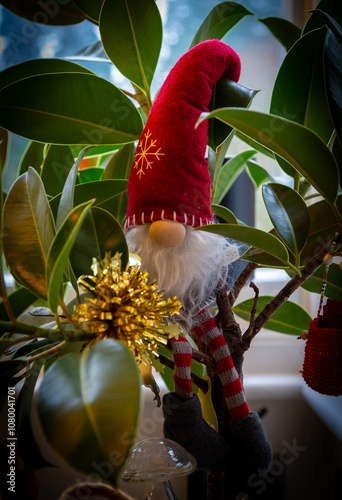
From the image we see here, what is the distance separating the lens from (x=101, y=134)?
0.52m

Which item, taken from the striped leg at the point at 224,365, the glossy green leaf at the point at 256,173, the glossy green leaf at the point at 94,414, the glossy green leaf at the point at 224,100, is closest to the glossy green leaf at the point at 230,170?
the glossy green leaf at the point at 256,173

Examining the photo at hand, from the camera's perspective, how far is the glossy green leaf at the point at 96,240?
40 centimetres

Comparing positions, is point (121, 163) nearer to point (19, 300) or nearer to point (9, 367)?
point (19, 300)

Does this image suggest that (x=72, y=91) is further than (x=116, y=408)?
Yes

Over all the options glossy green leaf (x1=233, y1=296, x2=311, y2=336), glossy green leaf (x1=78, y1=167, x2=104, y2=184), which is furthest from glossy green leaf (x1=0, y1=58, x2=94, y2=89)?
glossy green leaf (x1=233, y1=296, x2=311, y2=336)

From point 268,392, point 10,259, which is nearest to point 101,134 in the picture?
point 10,259

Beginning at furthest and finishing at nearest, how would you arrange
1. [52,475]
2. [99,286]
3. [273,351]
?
[273,351] < [52,475] < [99,286]

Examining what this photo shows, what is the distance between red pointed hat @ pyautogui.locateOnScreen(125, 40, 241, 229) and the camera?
43 centimetres

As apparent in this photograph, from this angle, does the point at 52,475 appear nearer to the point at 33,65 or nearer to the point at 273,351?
the point at 273,351

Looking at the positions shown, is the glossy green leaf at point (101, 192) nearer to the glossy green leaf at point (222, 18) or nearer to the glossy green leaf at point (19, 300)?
the glossy green leaf at point (19, 300)

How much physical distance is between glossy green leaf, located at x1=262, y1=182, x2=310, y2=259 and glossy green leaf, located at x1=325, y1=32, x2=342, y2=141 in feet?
0.31

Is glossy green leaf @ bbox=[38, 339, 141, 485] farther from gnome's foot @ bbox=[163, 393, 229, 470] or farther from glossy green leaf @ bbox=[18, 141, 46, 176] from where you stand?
glossy green leaf @ bbox=[18, 141, 46, 176]

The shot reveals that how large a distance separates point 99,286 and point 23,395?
0.17 meters

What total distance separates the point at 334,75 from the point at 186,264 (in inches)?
9.3
